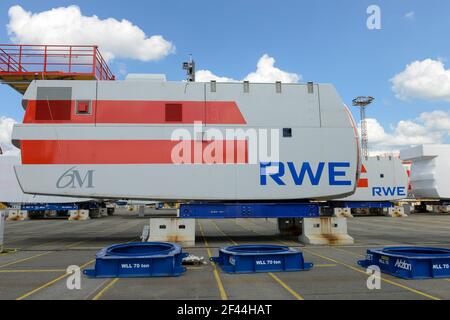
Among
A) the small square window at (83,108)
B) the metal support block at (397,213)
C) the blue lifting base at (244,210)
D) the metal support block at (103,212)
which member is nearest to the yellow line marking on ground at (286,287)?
the blue lifting base at (244,210)

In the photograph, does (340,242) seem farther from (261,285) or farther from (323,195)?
(261,285)

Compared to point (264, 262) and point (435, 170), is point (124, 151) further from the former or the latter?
point (435, 170)

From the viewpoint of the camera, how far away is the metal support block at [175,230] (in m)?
12.8

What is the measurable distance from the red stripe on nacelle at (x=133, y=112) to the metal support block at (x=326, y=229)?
4935 millimetres

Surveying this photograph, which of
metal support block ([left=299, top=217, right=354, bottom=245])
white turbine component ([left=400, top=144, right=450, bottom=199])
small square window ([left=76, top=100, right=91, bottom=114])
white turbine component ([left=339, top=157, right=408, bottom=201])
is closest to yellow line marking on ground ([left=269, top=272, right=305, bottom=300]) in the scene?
metal support block ([left=299, top=217, right=354, bottom=245])

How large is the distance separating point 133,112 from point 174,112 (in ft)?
5.02

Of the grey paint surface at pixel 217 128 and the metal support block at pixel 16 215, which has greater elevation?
the grey paint surface at pixel 217 128

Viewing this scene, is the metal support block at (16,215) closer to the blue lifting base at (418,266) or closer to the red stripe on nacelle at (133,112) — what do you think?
the red stripe on nacelle at (133,112)

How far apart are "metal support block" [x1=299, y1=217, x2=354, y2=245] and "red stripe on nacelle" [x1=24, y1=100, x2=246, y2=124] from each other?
4.93m

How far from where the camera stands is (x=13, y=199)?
1196 inches

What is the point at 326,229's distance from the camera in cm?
1352

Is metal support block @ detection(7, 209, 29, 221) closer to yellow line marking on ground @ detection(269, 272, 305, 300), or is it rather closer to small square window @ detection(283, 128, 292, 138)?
small square window @ detection(283, 128, 292, 138)

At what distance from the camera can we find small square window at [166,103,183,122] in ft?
41.8
